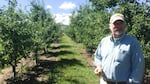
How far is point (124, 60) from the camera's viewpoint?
488 centimetres

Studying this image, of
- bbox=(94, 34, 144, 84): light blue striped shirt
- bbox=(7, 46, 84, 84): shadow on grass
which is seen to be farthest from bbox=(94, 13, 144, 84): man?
bbox=(7, 46, 84, 84): shadow on grass

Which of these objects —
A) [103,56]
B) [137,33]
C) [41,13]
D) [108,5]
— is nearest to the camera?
[103,56]

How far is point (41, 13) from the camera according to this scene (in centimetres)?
3234

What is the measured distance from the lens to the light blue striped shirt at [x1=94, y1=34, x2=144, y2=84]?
4754 millimetres

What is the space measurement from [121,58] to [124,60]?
6 cm

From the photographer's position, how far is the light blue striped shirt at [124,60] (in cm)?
475

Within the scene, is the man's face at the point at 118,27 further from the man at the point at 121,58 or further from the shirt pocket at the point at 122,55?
the shirt pocket at the point at 122,55

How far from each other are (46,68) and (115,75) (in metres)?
17.9

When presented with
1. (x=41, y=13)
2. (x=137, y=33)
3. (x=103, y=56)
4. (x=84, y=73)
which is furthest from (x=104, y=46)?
(x=41, y=13)

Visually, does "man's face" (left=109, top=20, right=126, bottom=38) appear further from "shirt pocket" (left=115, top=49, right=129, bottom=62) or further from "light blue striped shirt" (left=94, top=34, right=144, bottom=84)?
"shirt pocket" (left=115, top=49, right=129, bottom=62)

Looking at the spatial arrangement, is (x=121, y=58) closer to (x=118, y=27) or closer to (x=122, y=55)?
(x=122, y=55)

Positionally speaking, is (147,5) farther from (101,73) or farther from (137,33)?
(101,73)

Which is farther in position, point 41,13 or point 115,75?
point 41,13

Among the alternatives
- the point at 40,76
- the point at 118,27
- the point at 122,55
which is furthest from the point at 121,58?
the point at 40,76
